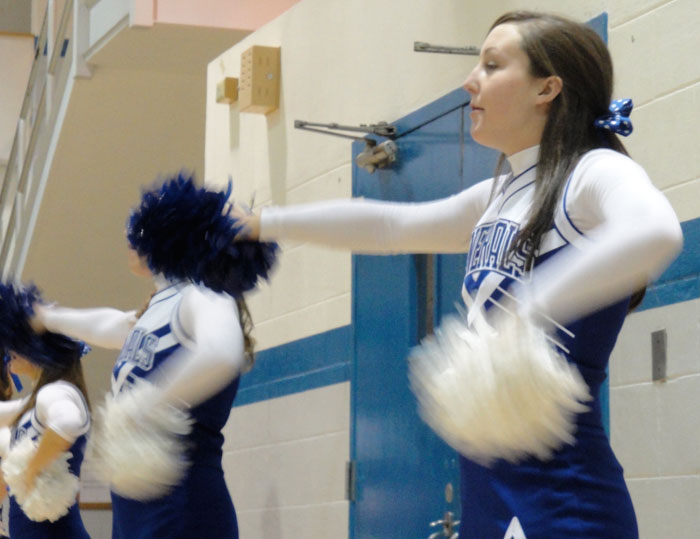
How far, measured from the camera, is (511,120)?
1.97 metres

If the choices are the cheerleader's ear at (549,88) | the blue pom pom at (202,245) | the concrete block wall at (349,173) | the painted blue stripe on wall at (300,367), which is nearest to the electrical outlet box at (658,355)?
the concrete block wall at (349,173)

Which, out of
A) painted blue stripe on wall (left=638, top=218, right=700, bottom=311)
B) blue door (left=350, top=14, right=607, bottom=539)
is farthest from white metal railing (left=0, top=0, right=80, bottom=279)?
painted blue stripe on wall (left=638, top=218, right=700, bottom=311)

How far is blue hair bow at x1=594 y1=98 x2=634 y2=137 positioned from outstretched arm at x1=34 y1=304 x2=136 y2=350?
1753mm

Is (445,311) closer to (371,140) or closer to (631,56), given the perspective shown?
(371,140)

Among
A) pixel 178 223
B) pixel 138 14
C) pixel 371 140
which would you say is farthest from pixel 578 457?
pixel 138 14

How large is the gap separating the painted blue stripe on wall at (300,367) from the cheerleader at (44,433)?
0.81 meters

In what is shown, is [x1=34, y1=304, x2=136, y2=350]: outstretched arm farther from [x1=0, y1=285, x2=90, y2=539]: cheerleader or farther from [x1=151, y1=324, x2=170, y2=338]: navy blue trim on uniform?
[x1=151, y1=324, x2=170, y2=338]: navy blue trim on uniform

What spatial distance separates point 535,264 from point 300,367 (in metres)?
3.15

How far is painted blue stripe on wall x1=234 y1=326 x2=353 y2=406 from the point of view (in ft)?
15.0

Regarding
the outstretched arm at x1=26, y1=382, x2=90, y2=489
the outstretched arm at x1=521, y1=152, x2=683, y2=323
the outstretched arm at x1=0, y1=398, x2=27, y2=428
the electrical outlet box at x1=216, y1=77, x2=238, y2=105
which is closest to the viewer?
the outstretched arm at x1=521, y1=152, x2=683, y2=323

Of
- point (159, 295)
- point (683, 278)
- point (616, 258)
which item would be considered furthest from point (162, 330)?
point (616, 258)

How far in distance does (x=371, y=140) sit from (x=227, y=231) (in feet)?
8.00

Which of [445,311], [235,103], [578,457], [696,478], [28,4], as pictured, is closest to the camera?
[578,457]

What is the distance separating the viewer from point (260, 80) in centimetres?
521
